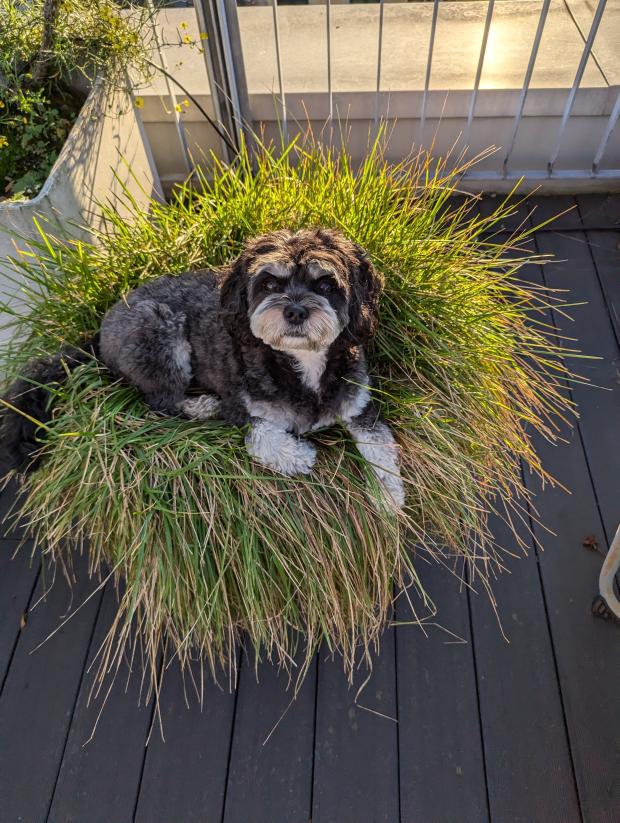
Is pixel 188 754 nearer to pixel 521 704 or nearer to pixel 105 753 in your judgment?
pixel 105 753

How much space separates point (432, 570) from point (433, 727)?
608mm

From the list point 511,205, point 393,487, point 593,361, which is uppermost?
point 393,487

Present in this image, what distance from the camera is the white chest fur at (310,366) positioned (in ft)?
7.23

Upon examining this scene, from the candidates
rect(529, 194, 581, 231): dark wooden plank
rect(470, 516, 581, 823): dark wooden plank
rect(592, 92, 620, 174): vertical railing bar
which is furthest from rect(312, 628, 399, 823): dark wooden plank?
rect(592, 92, 620, 174): vertical railing bar

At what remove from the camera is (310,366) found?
7.37 feet

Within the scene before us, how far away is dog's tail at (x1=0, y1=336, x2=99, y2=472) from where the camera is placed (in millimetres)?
2271

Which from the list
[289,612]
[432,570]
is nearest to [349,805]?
[289,612]

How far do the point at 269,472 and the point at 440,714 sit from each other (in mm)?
1116

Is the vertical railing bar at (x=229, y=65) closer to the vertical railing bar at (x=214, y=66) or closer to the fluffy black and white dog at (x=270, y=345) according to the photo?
the vertical railing bar at (x=214, y=66)

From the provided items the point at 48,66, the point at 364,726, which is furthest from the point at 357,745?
the point at 48,66

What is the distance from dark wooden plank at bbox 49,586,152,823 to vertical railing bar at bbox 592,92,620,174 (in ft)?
12.5

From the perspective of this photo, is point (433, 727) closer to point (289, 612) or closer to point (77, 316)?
point (289, 612)

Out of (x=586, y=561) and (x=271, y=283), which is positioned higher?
Answer: (x=271, y=283)

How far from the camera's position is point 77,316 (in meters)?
2.62
